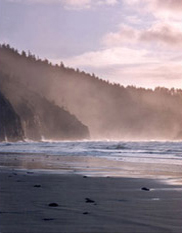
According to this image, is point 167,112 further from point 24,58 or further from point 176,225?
point 176,225

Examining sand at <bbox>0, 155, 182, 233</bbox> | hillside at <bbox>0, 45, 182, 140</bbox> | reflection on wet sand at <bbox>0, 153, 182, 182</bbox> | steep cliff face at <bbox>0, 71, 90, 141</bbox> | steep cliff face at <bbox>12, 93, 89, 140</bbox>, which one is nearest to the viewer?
sand at <bbox>0, 155, 182, 233</bbox>

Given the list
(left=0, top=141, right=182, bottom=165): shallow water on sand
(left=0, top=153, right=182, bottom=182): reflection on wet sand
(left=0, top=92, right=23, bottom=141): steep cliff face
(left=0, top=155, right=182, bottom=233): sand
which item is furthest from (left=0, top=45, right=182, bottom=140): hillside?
(left=0, top=155, right=182, bottom=233): sand

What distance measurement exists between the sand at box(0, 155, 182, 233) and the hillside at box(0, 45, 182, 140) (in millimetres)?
105609

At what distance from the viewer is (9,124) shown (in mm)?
79062

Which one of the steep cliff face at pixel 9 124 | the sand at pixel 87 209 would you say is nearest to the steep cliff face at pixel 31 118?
the steep cliff face at pixel 9 124

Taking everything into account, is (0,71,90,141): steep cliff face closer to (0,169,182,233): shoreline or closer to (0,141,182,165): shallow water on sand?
(0,141,182,165): shallow water on sand

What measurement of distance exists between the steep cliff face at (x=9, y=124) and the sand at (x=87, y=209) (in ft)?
223

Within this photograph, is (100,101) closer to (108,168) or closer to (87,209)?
(108,168)

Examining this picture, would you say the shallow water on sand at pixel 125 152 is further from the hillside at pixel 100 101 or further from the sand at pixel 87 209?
the hillside at pixel 100 101

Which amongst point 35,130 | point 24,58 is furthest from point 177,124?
point 35,130

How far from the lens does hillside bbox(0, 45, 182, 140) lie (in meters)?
134

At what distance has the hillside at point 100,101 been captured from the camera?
13438 cm

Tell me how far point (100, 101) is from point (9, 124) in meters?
84.4

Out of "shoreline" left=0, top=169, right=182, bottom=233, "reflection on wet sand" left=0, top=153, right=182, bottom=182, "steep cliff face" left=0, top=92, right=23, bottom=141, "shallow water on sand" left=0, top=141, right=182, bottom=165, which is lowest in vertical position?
"shallow water on sand" left=0, top=141, right=182, bottom=165
